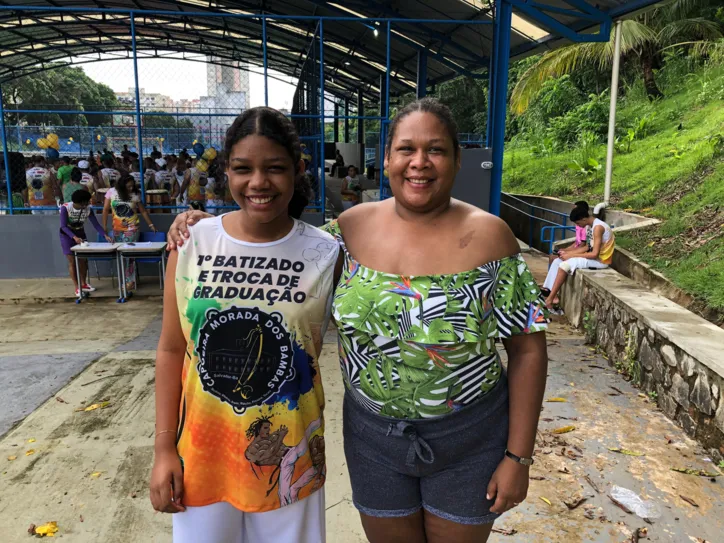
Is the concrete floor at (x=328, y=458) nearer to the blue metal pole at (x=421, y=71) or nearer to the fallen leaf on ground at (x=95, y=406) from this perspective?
the fallen leaf on ground at (x=95, y=406)

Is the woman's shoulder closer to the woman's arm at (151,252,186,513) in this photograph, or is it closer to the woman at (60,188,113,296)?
the woman's arm at (151,252,186,513)

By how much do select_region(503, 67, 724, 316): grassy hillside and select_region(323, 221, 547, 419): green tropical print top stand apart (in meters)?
4.60

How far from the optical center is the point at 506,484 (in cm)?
166

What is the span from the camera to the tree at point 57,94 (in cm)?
2998

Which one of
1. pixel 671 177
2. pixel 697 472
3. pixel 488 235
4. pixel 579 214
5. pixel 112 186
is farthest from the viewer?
pixel 671 177

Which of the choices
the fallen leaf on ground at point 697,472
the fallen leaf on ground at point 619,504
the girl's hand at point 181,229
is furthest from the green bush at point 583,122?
the girl's hand at point 181,229

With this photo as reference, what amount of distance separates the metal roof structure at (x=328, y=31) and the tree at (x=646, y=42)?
108 inches

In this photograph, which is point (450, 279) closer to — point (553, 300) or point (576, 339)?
point (576, 339)

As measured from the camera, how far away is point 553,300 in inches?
272

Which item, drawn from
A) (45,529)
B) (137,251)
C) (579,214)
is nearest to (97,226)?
(137,251)

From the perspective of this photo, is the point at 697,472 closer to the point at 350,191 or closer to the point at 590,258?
the point at 590,258

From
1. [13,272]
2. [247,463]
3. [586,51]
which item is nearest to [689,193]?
[586,51]

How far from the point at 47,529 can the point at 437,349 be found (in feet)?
7.70

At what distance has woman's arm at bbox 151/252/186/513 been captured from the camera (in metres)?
1.62
